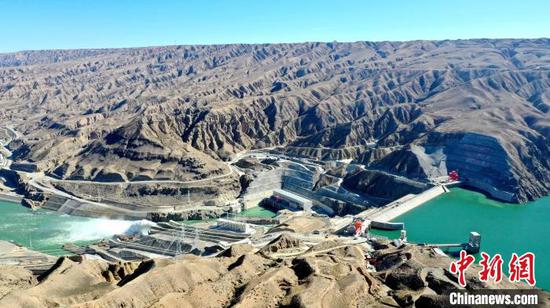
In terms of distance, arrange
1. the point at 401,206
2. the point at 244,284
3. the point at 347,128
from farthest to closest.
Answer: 1. the point at 347,128
2. the point at 401,206
3. the point at 244,284

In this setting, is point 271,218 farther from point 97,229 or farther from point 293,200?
point 97,229

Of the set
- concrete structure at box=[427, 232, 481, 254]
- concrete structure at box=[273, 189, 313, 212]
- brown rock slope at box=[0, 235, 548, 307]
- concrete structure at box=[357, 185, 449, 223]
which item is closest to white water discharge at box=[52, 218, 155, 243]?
concrete structure at box=[273, 189, 313, 212]

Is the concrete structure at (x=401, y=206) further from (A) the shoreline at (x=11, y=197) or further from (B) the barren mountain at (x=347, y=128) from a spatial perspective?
(A) the shoreline at (x=11, y=197)

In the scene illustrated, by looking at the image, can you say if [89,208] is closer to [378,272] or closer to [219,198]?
[219,198]

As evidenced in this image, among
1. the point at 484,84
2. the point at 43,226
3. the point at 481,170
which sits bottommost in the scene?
the point at 43,226

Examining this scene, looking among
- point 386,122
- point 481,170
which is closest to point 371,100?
point 386,122

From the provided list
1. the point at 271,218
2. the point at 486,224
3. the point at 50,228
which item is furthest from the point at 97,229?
the point at 486,224
